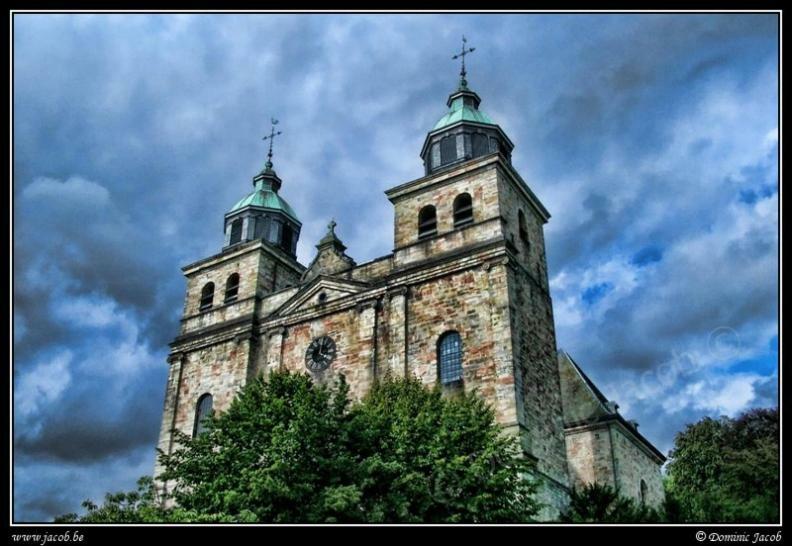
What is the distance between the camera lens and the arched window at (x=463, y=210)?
27.5m

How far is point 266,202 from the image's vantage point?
119 feet

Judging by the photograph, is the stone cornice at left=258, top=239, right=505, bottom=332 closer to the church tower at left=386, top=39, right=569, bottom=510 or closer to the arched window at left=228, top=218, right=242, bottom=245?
the church tower at left=386, top=39, right=569, bottom=510

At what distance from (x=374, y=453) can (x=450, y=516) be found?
2352 millimetres

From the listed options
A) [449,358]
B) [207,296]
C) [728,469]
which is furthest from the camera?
[207,296]

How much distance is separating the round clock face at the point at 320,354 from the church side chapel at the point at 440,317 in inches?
2.0

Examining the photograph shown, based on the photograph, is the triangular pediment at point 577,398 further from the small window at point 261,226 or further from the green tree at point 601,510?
the small window at point 261,226

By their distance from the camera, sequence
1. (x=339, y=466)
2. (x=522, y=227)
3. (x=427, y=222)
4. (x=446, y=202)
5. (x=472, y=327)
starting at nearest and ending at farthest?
(x=339, y=466)
(x=472, y=327)
(x=446, y=202)
(x=427, y=222)
(x=522, y=227)

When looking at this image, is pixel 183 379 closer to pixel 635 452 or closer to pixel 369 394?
pixel 369 394

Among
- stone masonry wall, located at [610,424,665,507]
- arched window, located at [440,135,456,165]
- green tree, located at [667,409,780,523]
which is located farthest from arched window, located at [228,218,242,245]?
green tree, located at [667,409,780,523]

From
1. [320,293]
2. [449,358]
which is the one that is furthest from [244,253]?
[449,358]

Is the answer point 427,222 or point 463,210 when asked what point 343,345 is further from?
point 463,210

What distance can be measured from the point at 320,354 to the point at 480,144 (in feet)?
34.7

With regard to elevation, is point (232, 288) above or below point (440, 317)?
above
